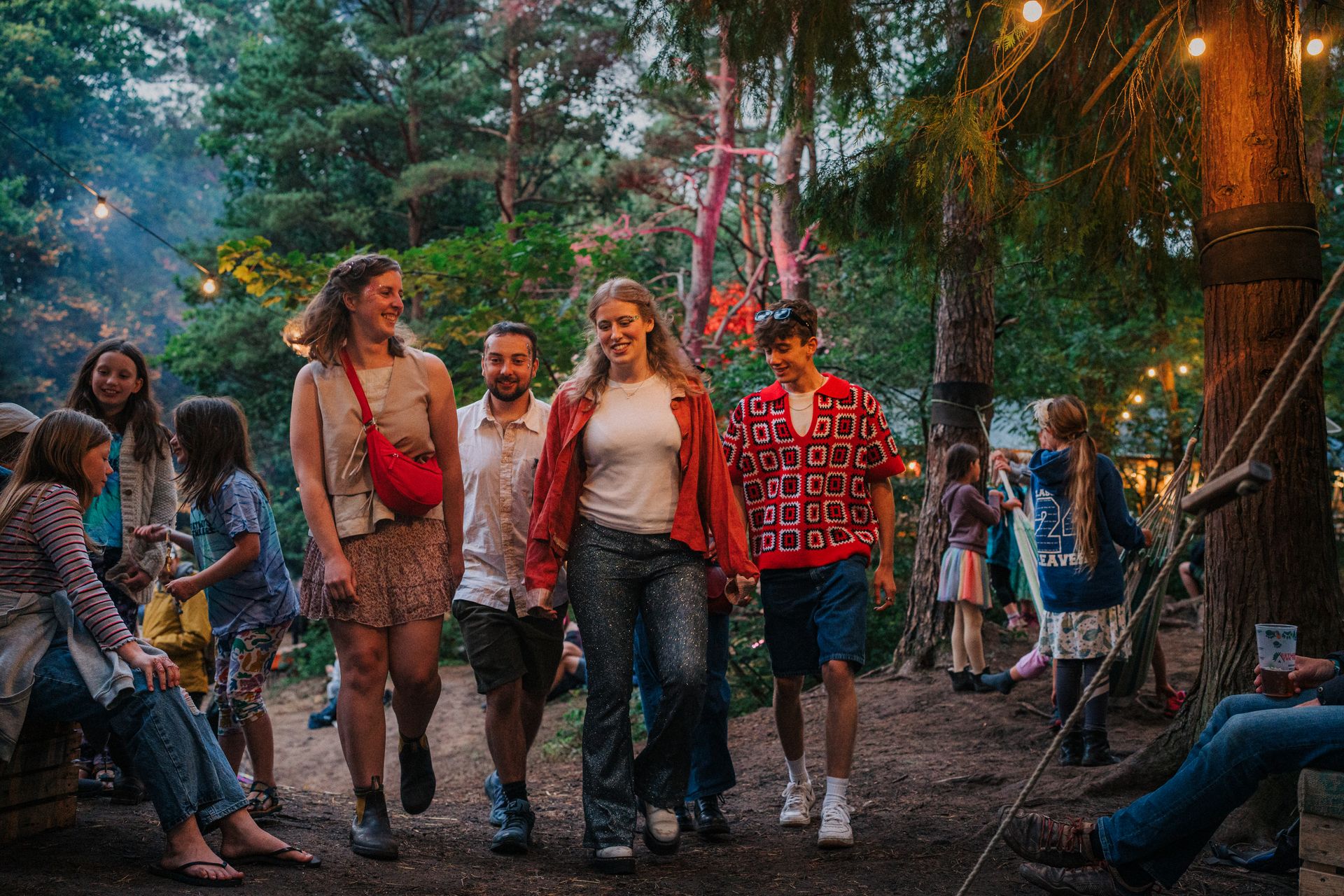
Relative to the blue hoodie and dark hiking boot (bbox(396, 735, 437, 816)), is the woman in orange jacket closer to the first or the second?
dark hiking boot (bbox(396, 735, 437, 816))

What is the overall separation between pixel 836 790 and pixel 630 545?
111 centimetres

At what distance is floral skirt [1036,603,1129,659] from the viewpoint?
4781 millimetres

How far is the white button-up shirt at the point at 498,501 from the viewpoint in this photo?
12.6 feet

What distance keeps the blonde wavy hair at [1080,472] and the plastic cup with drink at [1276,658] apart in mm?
1749

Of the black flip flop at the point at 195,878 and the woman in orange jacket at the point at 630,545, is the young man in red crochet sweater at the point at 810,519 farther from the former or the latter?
the black flip flop at the point at 195,878

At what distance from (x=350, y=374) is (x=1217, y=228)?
9.99 feet

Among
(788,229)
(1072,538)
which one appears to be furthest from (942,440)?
(788,229)

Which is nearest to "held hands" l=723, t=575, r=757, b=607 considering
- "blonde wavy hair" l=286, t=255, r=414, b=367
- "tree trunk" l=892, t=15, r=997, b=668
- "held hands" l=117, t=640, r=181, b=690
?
"blonde wavy hair" l=286, t=255, r=414, b=367

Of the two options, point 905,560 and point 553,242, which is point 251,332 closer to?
point 553,242

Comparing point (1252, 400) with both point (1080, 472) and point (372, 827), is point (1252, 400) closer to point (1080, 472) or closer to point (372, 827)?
point (1080, 472)

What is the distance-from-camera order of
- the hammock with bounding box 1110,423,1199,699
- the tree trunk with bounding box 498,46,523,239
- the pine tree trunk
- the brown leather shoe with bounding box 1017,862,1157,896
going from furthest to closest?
the tree trunk with bounding box 498,46,523,239 < the pine tree trunk < the hammock with bounding box 1110,423,1199,699 < the brown leather shoe with bounding box 1017,862,1157,896

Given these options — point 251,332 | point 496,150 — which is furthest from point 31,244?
point 496,150

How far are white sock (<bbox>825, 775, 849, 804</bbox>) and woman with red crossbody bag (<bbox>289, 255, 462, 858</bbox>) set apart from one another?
133 cm

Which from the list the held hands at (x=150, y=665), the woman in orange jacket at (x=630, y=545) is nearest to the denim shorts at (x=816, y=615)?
the woman in orange jacket at (x=630, y=545)
